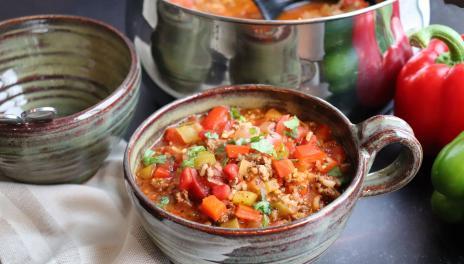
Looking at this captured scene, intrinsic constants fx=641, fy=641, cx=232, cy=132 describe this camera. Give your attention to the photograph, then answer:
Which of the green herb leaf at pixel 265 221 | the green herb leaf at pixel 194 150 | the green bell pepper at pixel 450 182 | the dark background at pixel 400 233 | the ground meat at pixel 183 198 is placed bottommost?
the dark background at pixel 400 233

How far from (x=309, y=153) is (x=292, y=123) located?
0.09 metres

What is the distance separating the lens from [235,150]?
1.26 meters

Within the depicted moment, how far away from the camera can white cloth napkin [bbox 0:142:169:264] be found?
1.30 meters

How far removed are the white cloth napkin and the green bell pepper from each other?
24.3 inches

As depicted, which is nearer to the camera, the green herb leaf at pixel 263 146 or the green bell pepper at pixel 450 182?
the green herb leaf at pixel 263 146

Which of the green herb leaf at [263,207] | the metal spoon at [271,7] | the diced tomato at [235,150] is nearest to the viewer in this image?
the green herb leaf at [263,207]

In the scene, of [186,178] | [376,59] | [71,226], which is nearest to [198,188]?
[186,178]

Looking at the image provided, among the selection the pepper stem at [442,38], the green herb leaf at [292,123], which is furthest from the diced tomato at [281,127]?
the pepper stem at [442,38]

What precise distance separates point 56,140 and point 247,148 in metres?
0.40

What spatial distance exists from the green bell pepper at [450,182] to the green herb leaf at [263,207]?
0.45 m

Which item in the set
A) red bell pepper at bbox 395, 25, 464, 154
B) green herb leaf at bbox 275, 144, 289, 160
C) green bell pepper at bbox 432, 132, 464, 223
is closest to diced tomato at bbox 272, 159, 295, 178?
green herb leaf at bbox 275, 144, 289, 160

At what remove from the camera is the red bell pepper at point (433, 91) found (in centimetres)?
155

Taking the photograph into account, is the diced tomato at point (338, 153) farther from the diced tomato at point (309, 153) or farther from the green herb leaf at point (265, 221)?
the green herb leaf at point (265, 221)

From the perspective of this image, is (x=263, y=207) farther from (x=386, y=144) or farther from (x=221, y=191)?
(x=386, y=144)
